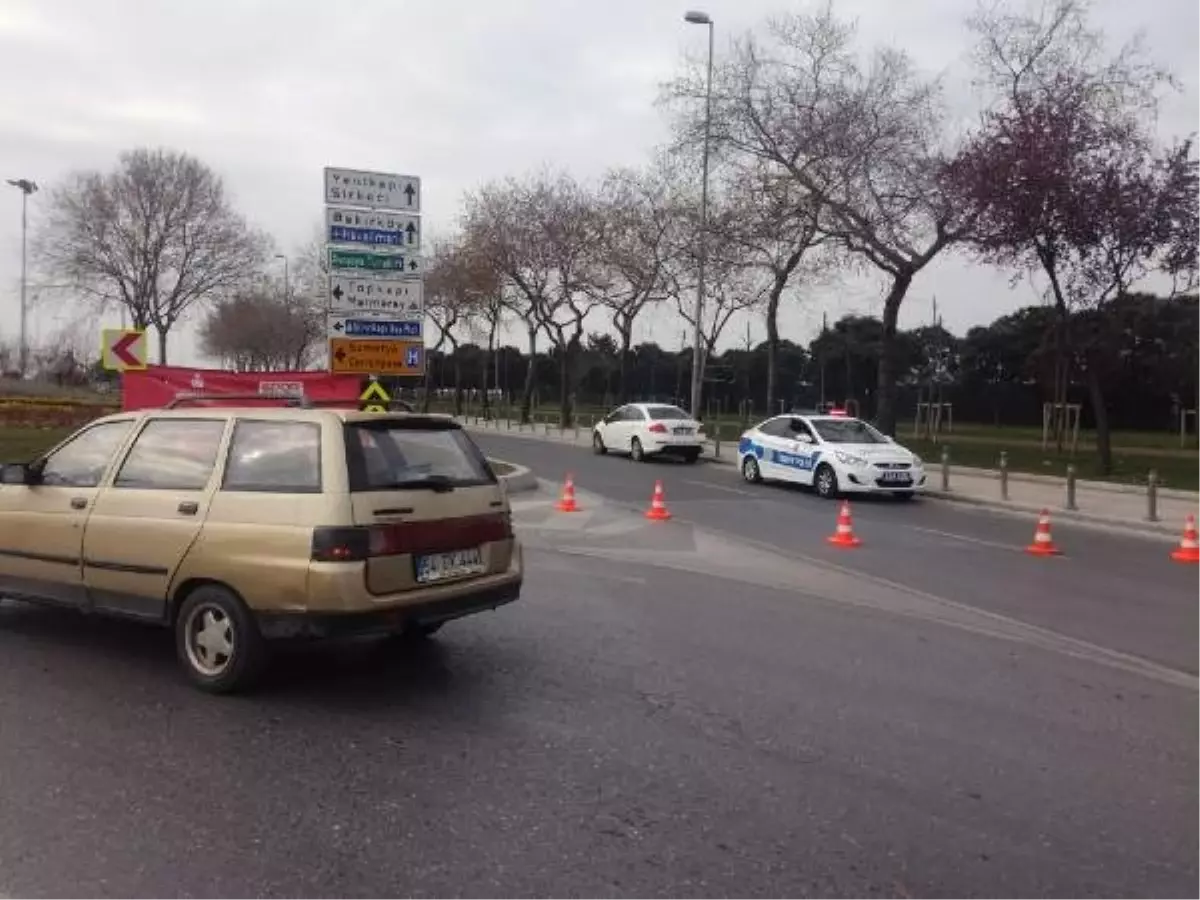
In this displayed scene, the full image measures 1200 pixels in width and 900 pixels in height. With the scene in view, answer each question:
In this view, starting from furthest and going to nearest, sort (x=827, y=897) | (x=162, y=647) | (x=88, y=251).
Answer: (x=88, y=251), (x=162, y=647), (x=827, y=897)

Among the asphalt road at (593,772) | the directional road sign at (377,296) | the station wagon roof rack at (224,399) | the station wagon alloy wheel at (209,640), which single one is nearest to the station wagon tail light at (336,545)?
the station wagon alloy wheel at (209,640)

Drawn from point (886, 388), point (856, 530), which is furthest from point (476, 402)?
point (856, 530)

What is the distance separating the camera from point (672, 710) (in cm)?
554

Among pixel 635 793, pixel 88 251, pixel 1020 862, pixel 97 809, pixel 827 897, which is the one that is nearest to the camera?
pixel 827 897

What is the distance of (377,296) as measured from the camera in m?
14.2

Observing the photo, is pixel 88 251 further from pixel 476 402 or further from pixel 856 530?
pixel 856 530

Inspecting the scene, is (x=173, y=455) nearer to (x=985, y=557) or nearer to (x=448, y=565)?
(x=448, y=565)

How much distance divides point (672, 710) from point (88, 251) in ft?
168

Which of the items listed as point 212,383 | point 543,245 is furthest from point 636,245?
point 212,383

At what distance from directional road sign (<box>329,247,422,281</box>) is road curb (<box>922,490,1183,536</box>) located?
1013 centimetres

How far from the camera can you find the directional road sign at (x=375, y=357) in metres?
14.1

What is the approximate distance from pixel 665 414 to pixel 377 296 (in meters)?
13.2

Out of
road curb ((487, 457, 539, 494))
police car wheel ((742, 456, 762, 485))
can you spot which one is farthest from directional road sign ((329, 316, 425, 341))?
police car wheel ((742, 456, 762, 485))

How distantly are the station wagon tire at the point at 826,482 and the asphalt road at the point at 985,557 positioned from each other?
472 mm
